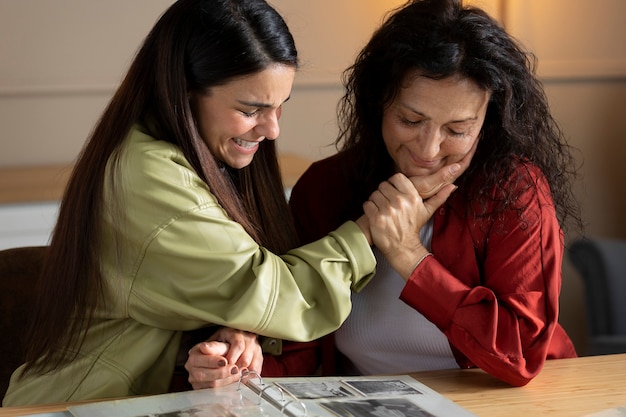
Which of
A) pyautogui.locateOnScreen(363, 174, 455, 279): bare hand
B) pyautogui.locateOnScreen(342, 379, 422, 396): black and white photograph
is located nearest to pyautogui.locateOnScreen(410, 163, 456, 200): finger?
pyautogui.locateOnScreen(363, 174, 455, 279): bare hand

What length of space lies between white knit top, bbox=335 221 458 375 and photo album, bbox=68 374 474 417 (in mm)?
259

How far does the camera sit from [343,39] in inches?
143

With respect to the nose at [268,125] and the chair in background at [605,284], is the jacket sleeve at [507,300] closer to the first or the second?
the nose at [268,125]

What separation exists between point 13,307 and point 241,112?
0.65 m

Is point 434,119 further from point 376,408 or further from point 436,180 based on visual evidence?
point 376,408

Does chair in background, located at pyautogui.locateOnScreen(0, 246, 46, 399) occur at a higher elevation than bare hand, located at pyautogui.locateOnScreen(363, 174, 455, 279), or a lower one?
lower

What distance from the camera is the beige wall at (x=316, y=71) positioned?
3297mm

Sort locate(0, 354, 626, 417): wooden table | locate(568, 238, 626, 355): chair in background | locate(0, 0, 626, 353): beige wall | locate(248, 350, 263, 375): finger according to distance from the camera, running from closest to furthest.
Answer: locate(0, 354, 626, 417): wooden table
locate(248, 350, 263, 375): finger
locate(568, 238, 626, 355): chair in background
locate(0, 0, 626, 353): beige wall

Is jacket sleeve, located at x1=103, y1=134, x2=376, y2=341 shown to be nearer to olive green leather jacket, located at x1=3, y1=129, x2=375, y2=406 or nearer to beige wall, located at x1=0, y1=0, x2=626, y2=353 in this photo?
olive green leather jacket, located at x1=3, y1=129, x2=375, y2=406

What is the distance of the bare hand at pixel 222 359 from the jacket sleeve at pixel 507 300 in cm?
27

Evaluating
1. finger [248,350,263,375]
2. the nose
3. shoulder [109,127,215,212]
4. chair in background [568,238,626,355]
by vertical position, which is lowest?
chair in background [568,238,626,355]

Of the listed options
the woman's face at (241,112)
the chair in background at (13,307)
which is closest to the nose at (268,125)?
the woman's face at (241,112)

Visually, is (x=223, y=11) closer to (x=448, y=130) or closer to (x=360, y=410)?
(x=448, y=130)

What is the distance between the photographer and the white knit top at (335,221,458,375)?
69.9 inches
